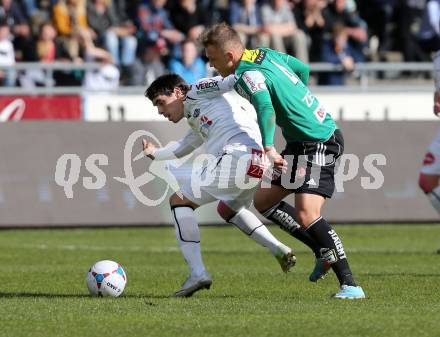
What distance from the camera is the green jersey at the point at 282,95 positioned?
908 cm

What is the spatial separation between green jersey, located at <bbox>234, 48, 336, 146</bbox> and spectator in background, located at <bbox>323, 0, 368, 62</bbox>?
12125 mm

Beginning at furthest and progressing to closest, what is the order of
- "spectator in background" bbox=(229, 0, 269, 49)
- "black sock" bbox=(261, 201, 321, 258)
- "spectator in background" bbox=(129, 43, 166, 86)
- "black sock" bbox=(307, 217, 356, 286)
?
1. "spectator in background" bbox=(229, 0, 269, 49)
2. "spectator in background" bbox=(129, 43, 166, 86)
3. "black sock" bbox=(261, 201, 321, 258)
4. "black sock" bbox=(307, 217, 356, 286)

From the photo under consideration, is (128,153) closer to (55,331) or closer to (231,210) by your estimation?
(231,210)

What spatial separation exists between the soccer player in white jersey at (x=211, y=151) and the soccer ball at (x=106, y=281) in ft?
1.73

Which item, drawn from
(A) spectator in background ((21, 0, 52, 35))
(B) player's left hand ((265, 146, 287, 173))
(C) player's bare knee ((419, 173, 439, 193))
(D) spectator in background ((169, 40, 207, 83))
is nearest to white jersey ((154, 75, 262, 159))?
(B) player's left hand ((265, 146, 287, 173))

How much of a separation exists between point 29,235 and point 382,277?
23.7 ft

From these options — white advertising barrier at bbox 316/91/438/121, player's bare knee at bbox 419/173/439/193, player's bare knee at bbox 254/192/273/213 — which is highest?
player's bare knee at bbox 254/192/273/213

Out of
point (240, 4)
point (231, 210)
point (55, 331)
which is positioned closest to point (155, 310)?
point (55, 331)

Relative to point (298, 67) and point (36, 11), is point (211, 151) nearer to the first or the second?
point (298, 67)

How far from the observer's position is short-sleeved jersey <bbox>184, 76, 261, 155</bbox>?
9.84 m

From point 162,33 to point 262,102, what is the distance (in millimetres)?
12659

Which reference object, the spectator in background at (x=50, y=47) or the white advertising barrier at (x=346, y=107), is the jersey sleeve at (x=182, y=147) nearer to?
the white advertising barrier at (x=346, y=107)

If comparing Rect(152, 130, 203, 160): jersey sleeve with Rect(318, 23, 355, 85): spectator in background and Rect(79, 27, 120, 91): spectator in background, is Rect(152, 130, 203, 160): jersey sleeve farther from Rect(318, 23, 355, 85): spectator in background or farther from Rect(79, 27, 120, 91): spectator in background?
Rect(318, 23, 355, 85): spectator in background

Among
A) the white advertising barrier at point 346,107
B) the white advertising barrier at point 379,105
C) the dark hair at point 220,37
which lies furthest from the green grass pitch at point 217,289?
the white advertising barrier at point 379,105
